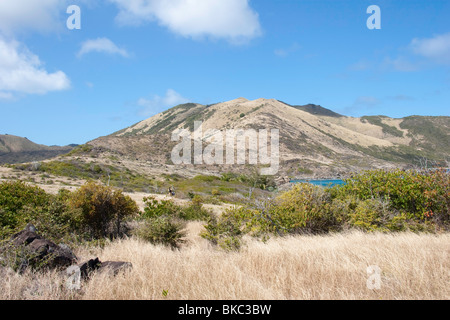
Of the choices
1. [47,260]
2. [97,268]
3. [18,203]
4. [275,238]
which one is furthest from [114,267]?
[18,203]

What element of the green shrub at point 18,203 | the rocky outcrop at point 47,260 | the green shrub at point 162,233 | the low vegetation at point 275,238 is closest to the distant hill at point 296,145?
the low vegetation at point 275,238

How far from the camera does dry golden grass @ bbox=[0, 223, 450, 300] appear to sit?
417 centimetres

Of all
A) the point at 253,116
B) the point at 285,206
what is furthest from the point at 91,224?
the point at 253,116

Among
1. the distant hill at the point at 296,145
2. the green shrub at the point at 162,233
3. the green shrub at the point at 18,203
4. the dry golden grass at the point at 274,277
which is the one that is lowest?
the green shrub at the point at 162,233

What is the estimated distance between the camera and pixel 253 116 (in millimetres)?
145375

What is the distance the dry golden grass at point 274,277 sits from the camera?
13.7 feet

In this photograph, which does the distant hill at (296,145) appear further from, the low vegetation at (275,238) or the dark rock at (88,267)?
the dark rock at (88,267)

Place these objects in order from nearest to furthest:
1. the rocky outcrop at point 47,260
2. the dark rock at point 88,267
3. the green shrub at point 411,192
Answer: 1. the dark rock at point 88,267
2. the rocky outcrop at point 47,260
3. the green shrub at point 411,192

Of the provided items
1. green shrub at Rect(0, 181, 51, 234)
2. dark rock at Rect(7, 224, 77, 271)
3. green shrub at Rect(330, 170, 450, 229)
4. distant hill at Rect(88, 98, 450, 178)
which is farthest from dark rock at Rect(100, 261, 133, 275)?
distant hill at Rect(88, 98, 450, 178)

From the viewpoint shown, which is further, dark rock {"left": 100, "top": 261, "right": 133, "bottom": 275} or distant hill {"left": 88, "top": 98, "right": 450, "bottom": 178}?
distant hill {"left": 88, "top": 98, "right": 450, "bottom": 178}

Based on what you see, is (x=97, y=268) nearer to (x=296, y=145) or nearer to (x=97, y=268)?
(x=97, y=268)

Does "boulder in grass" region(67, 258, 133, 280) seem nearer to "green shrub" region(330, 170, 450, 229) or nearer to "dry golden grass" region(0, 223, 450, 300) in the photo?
"dry golden grass" region(0, 223, 450, 300)

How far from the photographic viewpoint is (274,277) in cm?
496
